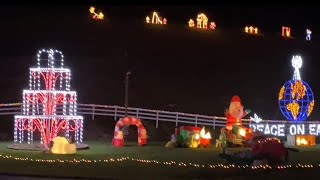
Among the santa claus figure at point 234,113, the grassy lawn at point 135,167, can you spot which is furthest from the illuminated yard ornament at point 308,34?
the grassy lawn at point 135,167

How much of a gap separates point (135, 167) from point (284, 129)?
14.6 m

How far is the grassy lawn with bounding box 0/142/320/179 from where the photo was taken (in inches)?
619

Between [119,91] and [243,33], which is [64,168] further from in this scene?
[243,33]

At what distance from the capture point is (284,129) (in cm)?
3031

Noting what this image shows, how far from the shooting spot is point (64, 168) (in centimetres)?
1695

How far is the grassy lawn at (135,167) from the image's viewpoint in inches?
619

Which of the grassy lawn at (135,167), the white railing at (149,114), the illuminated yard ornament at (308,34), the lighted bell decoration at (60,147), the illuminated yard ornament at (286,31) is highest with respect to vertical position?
the illuminated yard ornament at (286,31)

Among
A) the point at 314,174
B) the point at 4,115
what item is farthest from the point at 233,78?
the point at 314,174

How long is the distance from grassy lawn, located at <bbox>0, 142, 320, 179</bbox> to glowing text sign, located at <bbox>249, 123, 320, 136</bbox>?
6.44 metres

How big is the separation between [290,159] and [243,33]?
152 ft

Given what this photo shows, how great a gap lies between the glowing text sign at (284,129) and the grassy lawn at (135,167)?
644cm

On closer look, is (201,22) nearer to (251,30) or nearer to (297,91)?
(251,30)

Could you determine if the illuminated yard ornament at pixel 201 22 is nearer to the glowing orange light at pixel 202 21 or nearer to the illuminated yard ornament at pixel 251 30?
the glowing orange light at pixel 202 21

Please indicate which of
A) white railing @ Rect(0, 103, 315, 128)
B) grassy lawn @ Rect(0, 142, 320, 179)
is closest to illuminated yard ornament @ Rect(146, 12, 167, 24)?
white railing @ Rect(0, 103, 315, 128)
